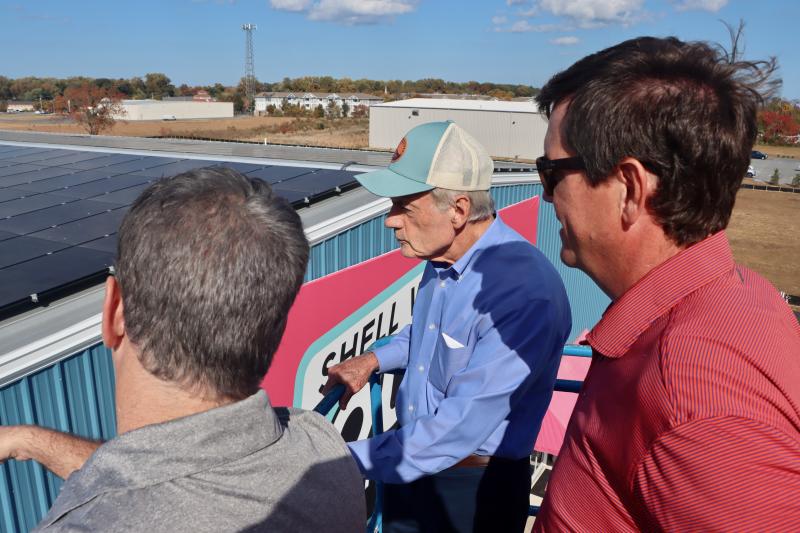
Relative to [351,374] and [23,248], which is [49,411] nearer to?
[23,248]

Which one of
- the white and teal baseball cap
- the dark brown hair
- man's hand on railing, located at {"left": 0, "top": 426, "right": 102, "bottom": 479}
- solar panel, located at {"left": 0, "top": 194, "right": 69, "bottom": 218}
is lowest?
solar panel, located at {"left": 0, "top": 194, "right": 69, "bottom": 218}

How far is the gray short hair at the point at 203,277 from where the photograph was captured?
116cm

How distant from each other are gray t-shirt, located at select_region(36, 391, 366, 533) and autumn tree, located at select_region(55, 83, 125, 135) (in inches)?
2066

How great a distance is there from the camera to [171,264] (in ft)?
3.77

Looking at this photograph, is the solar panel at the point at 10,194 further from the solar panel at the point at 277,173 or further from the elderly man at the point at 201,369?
the elderly man at the point at 201,369

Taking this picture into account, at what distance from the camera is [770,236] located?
31.6 meters

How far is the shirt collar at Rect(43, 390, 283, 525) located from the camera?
1.07 m

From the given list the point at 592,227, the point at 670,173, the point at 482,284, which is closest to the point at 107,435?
the point at 482,284

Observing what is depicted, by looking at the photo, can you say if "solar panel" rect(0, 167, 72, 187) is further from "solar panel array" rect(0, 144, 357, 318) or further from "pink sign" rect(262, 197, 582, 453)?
"pink sign" rect(262, 197, 582, 453)

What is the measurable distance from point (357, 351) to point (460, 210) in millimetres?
2933

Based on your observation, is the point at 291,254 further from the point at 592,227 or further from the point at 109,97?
the point at 109,97

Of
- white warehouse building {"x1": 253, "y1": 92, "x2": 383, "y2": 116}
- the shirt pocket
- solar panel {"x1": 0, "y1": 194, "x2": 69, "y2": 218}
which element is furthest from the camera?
white warehouse building {"x1": 253, "y1": 92, "x2": 383, "y2": 116}

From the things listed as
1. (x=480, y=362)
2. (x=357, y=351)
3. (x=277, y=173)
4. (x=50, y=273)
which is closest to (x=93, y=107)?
(x=277, y=173)

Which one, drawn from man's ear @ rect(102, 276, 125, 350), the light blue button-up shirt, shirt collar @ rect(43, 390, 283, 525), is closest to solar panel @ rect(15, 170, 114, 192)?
the light blue button-up shirt
